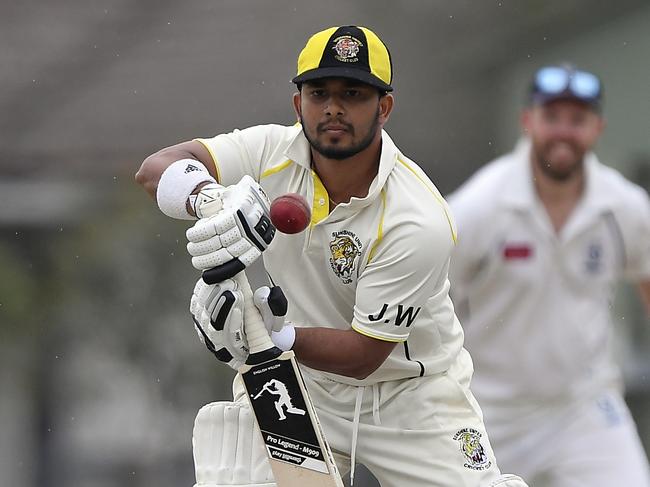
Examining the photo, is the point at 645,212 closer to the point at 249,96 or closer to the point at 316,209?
the point at 316,209

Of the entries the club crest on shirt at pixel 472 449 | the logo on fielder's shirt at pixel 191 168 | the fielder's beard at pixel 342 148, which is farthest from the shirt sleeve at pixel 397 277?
the logo on fielder's shirt at pixel 191 168

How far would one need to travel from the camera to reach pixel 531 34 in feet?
31.5

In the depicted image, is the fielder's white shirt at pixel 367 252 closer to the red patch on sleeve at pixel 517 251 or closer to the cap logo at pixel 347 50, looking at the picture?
the cap logo at pixel 347 50

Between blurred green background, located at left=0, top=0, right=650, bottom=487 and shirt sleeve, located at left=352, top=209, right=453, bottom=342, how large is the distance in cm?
429

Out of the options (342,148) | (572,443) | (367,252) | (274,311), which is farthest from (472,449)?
(572,443)

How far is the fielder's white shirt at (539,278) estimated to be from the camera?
220 inches

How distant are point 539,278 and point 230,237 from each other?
8.21ft

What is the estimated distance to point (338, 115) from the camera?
12.1 feet

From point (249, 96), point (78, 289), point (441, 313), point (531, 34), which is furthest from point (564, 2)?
point (441, 313)

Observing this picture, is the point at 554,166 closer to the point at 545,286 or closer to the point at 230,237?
the point at 545,286

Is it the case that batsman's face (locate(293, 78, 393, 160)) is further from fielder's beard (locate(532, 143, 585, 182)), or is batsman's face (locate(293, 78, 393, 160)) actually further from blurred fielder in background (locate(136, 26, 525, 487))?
fielder's beard (locate(532, 143, 585, 182))

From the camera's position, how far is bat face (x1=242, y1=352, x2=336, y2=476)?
356 cm

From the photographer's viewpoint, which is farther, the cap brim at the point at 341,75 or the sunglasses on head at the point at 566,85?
the sunglasses on head at the point at 566,85

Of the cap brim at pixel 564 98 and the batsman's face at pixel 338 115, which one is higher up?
the cap brim at pixel 564 98
